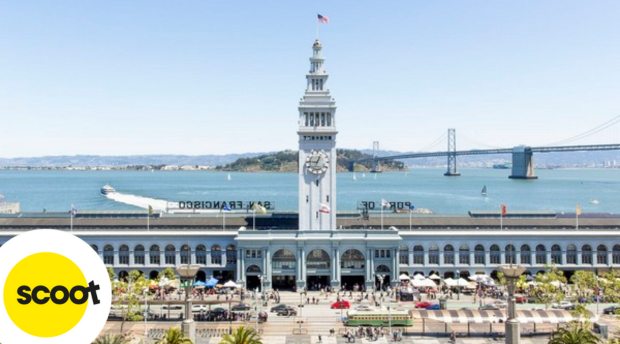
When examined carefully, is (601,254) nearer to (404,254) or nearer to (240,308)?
(404,254)

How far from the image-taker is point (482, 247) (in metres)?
87.0

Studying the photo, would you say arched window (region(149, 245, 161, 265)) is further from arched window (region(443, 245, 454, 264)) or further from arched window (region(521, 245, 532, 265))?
arched window (region(521, 245, 532, 265))

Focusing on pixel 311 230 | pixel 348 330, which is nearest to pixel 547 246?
pixel 311 230

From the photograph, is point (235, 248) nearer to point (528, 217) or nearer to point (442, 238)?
point (442, 238)

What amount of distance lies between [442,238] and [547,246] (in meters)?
14.2

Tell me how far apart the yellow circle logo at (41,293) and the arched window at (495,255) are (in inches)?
2997

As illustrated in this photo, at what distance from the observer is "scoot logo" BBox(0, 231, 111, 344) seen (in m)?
17.5

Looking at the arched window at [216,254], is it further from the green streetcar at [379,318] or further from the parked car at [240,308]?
the green streetcar at [379,318]

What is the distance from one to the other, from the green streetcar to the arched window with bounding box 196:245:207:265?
2829 centimetres

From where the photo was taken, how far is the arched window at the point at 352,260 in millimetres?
83000

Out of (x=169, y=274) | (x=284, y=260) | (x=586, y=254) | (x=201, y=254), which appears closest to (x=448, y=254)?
(x=586, y=254)

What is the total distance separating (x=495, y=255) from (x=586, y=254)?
40.2ft

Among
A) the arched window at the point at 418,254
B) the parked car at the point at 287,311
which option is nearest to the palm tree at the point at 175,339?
the parked car at the point at 287,311

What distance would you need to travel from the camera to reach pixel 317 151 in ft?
276
